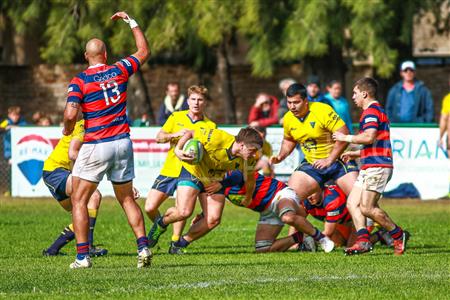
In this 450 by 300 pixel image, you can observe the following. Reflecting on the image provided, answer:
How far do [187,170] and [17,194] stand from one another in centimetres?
1030

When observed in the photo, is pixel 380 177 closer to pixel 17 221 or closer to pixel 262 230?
pixel 262 230

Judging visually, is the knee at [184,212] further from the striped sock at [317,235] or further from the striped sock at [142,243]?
the striped sock at [142,243]

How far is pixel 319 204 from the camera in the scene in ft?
47.0

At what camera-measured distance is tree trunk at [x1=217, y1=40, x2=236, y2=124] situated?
1267 inches

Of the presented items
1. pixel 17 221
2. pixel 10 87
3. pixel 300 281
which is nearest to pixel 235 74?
pixel 10 87

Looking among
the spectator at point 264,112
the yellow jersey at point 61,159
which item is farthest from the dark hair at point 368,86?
the spectator at point 264,112

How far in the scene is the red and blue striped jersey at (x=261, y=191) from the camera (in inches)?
532

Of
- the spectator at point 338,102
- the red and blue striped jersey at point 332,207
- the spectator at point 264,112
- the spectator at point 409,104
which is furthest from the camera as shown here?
the spectator at point 264,112

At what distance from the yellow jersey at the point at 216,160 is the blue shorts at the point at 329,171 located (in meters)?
0.89

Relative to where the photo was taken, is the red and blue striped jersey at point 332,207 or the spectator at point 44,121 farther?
the spectator at point 44,121

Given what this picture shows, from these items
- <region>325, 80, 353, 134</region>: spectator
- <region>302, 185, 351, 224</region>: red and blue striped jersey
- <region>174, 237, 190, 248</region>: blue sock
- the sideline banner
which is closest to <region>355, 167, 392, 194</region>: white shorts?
<region>302, 185, 351, 224</region>: red and blue striped jersey

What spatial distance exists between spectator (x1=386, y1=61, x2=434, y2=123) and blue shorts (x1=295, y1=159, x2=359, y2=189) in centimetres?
795

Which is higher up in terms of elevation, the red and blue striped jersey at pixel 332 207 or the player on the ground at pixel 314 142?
Result: the player on the ground at pixel 314 142

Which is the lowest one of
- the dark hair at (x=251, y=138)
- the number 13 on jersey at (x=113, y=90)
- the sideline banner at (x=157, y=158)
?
the sideline banner at (x=157, y=158)
